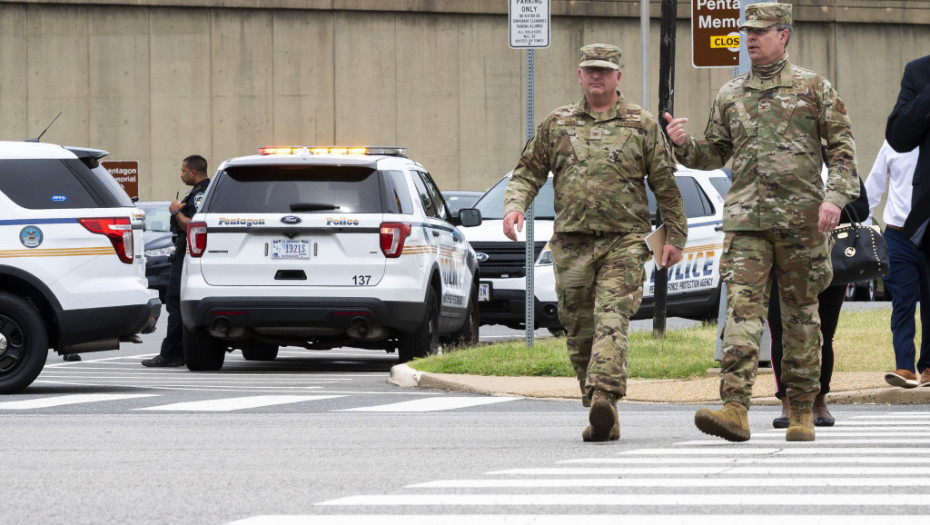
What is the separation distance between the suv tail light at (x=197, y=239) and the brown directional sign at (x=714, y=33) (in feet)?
13.4

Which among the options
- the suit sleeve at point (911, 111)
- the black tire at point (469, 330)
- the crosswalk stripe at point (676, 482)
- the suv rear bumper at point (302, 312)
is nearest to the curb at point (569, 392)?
the suv rear bumper at point (302, 312)

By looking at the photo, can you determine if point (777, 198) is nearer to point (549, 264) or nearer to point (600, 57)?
point (600, 57)

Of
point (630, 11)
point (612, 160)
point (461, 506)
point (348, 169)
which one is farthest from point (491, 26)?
point (461, 506)

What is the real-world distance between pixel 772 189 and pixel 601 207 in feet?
2.78

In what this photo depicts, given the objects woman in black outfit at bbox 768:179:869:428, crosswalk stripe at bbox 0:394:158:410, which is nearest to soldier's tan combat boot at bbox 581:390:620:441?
woman in black outfit at bbox 768:179:869:428

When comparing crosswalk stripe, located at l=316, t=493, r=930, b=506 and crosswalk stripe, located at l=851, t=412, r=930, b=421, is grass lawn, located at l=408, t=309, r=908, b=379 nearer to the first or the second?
crosswalk stripe, located at l=851, t=412, r=930, b=421

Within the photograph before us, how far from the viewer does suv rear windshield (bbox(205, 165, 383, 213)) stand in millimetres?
13836

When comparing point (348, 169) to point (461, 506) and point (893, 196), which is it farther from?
point (461, 506)

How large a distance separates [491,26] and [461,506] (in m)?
35.8

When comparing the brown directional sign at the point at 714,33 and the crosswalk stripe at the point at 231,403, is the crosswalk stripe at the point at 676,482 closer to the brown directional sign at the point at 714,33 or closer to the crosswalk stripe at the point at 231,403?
the crosswalk stripe at the point at 231,403

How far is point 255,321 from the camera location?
45.0ft

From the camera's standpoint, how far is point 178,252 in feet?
50.8

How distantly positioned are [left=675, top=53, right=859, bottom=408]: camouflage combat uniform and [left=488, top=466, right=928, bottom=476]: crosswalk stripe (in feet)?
2.89

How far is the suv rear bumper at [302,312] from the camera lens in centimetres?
1362
